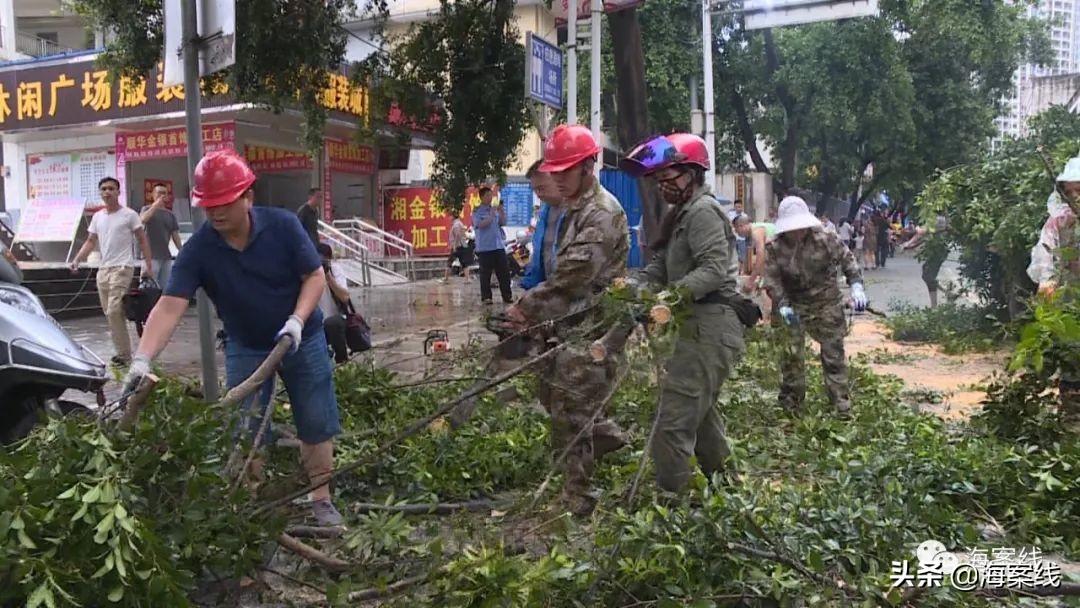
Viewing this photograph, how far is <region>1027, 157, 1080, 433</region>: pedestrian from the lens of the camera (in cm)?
452

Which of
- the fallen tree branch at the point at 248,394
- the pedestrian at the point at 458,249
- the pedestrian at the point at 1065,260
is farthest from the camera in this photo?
the pedestrian at the point at 458,249

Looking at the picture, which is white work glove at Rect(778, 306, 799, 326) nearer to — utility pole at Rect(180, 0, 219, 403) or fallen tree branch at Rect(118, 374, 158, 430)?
utility pole at Rect(180, 0, 219, 403)

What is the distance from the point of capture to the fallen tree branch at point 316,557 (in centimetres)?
322

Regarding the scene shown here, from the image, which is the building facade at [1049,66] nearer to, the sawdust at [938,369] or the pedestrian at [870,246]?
the pedestrian at [870,246]

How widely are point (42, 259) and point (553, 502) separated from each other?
661 inches

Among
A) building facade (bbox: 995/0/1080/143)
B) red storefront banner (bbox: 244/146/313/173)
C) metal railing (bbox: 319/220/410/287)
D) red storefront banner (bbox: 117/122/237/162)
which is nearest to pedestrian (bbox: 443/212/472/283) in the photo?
metal railing (bbox: 319/220/410/287)

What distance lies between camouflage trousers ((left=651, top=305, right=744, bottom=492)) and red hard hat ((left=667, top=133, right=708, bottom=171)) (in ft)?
2.10

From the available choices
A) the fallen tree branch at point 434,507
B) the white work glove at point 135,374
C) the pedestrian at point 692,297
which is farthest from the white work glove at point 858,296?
the white work glove at point 135,374

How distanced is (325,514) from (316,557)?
1.80 feet

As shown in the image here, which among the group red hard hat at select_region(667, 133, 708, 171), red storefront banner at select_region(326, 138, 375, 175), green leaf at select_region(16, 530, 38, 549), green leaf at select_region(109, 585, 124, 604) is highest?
red storefront banner at select_region(326, 138, 375, 175)

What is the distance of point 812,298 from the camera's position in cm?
635

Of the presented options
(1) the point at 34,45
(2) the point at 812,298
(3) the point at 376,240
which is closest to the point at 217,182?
(2) the point at 812,298

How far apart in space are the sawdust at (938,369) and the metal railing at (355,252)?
32.9ft

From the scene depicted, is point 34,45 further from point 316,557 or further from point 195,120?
point 316,557
